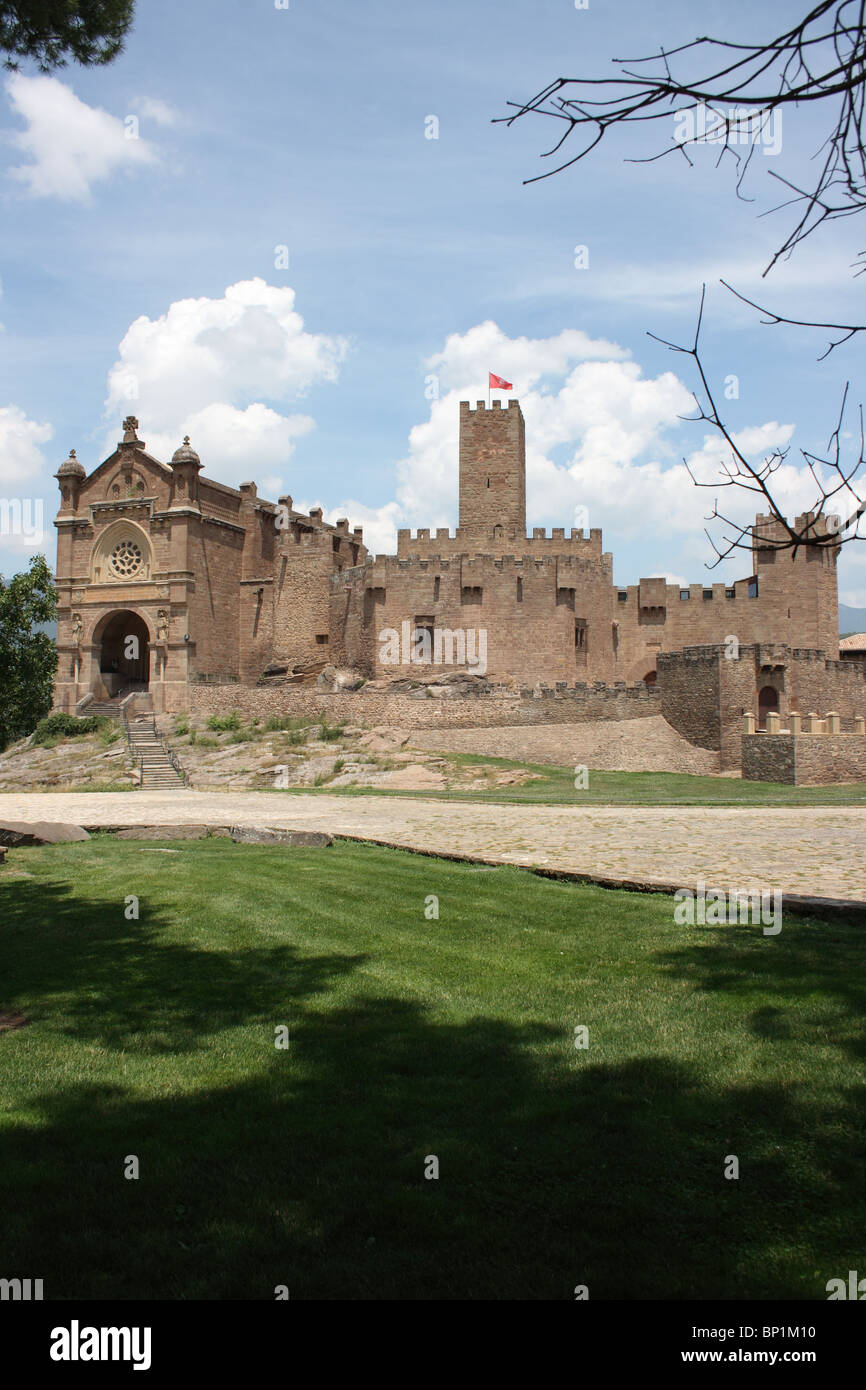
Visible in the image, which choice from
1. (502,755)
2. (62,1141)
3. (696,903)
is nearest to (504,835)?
A: (696,903)

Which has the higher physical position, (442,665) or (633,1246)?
(442,665)

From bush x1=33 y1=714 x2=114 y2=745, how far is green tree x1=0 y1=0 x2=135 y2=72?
3249 cm

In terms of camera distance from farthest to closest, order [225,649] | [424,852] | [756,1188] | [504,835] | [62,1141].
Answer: [225,649] → [504,835] → [424,852] → [62,1141] → [756,1188]

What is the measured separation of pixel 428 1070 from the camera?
5023 mm

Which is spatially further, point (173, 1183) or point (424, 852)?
point (424, 852)

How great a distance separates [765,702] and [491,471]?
709 inches

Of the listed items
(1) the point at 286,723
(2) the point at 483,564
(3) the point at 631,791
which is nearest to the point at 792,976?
(3) the point at 631,791

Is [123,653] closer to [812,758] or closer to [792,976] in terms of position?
[812,758]

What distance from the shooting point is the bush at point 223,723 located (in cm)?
3778

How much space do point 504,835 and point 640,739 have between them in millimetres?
20764

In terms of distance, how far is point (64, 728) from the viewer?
1547 inches

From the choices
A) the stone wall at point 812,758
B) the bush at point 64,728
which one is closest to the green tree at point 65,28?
the stone wall at point 812,758

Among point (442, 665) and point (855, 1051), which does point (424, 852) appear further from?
point (442, 665)

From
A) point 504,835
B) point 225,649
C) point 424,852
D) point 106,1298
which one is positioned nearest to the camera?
point 106,1298
